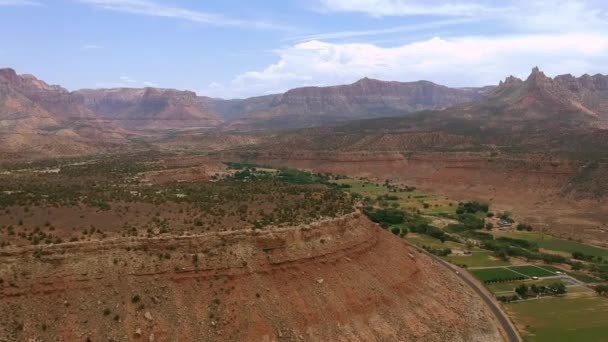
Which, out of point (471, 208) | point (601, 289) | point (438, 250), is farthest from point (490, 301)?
point (471, 208)

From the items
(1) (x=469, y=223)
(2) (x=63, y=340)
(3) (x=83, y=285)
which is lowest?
(1) (x=469, y=223)

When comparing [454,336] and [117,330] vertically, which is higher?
[117,330]

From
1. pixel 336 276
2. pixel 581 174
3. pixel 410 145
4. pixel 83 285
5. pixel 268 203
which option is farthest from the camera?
pixel 410 145

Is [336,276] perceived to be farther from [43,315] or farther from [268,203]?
[43,315]

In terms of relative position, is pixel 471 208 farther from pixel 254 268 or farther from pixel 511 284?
pixel 254 268

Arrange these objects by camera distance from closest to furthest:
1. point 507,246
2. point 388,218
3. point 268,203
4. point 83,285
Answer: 1. point 83,285
2. point 268,203
3. point 507,246
4. point 388,218

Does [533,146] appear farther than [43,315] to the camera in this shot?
Yes

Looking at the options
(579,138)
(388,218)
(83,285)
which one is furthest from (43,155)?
(579,138)

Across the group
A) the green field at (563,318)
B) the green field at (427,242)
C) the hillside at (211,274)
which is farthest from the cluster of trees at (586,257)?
the hillside at (211,274)
